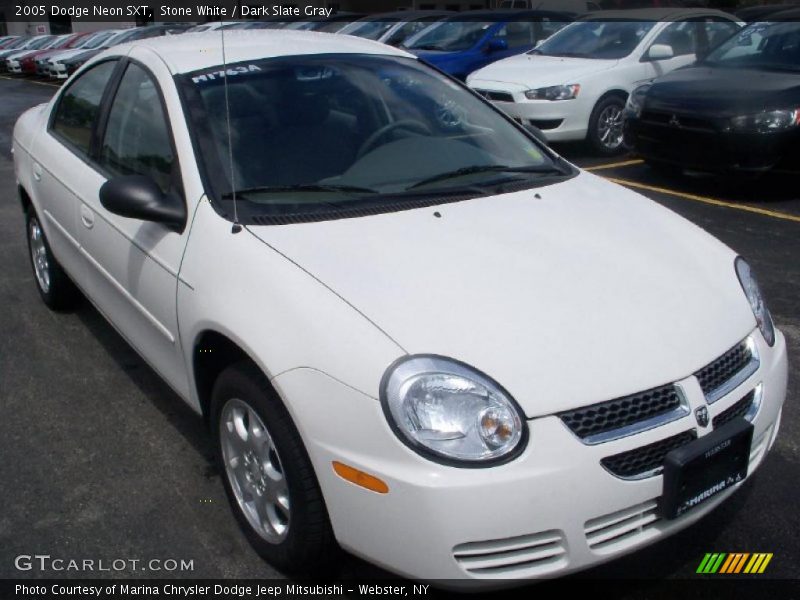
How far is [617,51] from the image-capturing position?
9414 mm

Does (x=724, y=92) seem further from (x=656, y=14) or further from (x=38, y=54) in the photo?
(x=38, y=54)

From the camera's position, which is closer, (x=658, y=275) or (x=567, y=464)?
(x=567, y=464)

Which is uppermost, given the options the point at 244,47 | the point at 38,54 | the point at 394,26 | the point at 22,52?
the point at 244,47

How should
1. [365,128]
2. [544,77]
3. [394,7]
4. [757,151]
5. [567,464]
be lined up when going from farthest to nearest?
[394,7] → [544,77] → [757,151] → [365,128] → [567,464]

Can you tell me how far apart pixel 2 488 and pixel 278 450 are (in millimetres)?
1401

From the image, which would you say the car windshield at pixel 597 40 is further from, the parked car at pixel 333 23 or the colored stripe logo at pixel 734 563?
the colored stripe logo at pixel 734 563

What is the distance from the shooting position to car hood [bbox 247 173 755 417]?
2.22 meters

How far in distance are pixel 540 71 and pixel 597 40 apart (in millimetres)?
1111

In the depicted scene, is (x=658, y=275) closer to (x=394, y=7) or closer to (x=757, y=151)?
(x=757, y=151)

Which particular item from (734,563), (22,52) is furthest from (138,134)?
(22,52)

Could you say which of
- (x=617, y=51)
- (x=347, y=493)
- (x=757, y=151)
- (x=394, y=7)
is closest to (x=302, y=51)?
(x=347, y=493)

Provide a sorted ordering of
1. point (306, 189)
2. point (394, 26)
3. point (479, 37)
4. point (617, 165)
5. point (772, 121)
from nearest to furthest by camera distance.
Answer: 1. point (306, 189)
2. point (772, 121)
3. point (617, 165)
4. point (479, 37)
5. point (394, 26)

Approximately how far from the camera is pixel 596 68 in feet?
29.6

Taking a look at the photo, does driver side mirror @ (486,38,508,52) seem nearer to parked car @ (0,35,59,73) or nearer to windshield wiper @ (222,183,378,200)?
windshield wiper @ (222,183,378,200)
